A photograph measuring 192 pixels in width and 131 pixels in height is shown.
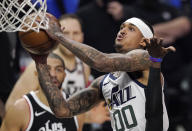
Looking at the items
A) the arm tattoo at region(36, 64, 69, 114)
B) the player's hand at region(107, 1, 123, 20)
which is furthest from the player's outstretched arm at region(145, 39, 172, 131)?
the player's hand at region(107, 1, 123, 20)

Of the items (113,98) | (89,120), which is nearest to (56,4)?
(89,120)

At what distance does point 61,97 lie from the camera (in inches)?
197

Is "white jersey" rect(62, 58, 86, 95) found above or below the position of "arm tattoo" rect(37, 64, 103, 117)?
below

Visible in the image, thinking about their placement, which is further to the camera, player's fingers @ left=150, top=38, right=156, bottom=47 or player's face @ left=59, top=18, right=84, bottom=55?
player's face @ left=59, top=18, right=84, bottom=55

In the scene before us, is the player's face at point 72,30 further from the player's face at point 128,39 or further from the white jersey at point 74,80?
the player's face at point 128,39

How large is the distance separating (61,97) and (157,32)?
3.58 metres

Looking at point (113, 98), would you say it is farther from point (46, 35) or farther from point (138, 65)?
point (46, 35)

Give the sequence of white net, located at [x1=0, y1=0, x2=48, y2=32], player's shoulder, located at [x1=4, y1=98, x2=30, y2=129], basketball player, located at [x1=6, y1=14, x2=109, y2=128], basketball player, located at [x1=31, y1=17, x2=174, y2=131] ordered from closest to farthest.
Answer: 1. white net, located at [x1=0, y1=0, x2=48, y2=32]
2. basketball player, located at [x1=31, y1=17, x2=174, y2=131]
3. player's shoulder, located at [x1=4, y1=98, x2=30, y2=129]
4. basketball player, located at [x1=6, y1=14, x2=109, y2=128]

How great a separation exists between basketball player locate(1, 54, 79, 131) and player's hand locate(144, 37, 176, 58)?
1566 mm

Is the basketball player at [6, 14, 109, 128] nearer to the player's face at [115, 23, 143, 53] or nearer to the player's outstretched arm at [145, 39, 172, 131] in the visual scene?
the player's face at [115, 23, 143, 53]

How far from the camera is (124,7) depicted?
828cm

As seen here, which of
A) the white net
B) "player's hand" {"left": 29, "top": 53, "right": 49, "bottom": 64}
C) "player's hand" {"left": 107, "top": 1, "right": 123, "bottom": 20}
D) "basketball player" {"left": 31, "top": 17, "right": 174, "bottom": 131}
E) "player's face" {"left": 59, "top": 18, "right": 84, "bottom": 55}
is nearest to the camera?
the white net

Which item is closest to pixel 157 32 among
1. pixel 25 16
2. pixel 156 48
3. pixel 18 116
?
pixel 18 116

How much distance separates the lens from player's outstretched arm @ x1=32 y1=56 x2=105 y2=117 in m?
4.93
